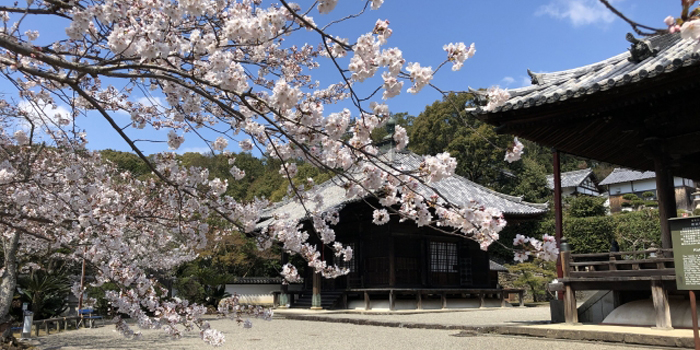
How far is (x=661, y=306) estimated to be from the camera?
574 centimetres

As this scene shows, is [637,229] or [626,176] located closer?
[637,229]

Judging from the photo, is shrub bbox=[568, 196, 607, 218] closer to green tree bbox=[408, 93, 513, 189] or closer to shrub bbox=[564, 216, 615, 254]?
shrub bbox=[564, 216, 615, 254]

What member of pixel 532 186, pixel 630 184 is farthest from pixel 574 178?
pixel 532 186

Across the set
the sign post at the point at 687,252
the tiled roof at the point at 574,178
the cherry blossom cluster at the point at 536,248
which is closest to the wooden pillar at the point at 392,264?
the sign post at the point at 687,252

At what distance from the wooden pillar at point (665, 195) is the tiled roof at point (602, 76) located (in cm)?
130

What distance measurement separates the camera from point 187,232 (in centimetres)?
459

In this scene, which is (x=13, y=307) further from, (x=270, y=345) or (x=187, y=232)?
(x=187, y=232)

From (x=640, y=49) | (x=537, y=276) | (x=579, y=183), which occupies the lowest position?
(x=537, y=276)

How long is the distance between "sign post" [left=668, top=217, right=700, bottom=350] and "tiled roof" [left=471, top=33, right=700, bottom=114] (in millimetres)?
1773

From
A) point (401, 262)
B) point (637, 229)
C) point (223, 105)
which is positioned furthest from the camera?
point (637, 229)

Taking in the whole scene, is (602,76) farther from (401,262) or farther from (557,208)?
(401,262)

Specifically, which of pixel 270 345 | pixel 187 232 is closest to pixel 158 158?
pixel 187 232

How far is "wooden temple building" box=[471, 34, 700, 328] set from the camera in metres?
5.40

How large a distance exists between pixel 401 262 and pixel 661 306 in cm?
914
